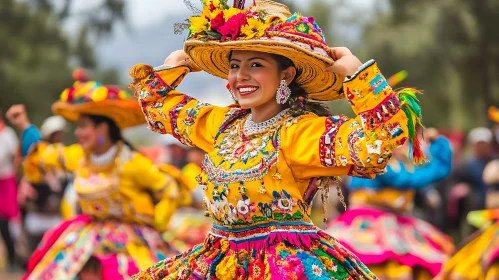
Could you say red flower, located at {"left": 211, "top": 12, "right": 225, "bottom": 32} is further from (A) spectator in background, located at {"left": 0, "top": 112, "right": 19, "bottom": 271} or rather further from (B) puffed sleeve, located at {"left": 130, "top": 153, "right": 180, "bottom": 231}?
(A) spectator in background, located at {"left": 0, "top": 112, "right": 19, "bottom": 271}

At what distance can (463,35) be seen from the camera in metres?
20.1

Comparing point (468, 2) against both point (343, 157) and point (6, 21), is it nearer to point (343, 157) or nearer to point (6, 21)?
point (6, 21)

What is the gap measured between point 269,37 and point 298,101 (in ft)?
1.45

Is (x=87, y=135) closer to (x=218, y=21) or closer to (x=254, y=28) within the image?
(x=218, y=21)

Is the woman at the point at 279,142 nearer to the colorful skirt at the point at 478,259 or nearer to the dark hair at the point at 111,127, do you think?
the dark hair at the point at 111,127

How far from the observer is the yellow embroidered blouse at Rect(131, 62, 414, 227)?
157 inches

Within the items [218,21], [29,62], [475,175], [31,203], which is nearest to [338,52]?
[218,21]

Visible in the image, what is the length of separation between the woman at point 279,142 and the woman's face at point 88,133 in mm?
2731

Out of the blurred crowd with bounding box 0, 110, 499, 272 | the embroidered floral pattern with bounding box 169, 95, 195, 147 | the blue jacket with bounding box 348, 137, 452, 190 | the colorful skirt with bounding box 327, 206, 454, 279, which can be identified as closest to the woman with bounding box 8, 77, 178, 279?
the blurred crowd with bounding box 0, 110, 499, 272

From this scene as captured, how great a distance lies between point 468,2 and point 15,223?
1175 centimetres

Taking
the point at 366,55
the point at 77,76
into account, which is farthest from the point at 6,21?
the point at 77,76

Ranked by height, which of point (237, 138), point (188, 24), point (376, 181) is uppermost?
point (188, 24)

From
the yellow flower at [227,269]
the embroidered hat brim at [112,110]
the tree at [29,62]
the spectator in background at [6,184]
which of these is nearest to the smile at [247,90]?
the yellow flower at [227,269]

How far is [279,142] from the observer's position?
4.32 m
